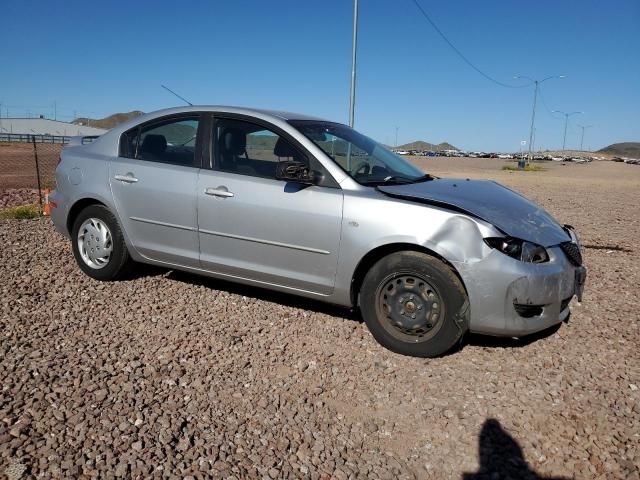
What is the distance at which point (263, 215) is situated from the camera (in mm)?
4211

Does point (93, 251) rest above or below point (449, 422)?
above

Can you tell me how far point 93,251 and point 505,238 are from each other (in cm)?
380

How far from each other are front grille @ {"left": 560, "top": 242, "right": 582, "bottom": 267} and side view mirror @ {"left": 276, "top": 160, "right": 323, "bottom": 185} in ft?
6.13

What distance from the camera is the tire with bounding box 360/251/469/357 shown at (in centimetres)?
363

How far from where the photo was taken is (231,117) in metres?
4.62

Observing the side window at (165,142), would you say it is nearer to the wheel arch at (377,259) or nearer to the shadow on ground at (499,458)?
the wheel arch at (377,259)

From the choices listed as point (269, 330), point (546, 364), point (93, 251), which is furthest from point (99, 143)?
point (546, 364)

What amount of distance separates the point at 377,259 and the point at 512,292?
0.96 meters

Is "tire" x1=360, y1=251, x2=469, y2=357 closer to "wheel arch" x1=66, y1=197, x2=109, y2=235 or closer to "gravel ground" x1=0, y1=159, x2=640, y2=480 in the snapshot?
"gravel ground" x1=0, y1=159, x2=640, y2=480

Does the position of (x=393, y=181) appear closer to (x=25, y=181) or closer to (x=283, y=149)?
(x=283, y=149)

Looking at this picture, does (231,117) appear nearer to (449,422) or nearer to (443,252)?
(443,252)

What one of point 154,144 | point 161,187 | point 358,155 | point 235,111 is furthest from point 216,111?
point 358,155

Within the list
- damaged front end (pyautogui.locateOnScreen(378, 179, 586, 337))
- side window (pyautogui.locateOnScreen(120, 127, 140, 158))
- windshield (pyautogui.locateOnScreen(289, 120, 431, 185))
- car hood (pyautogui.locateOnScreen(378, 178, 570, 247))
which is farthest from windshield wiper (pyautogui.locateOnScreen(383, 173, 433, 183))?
side window (pyautogui.locateOnScreen(120, 127, 140, 158))

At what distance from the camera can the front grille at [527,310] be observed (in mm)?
3591
